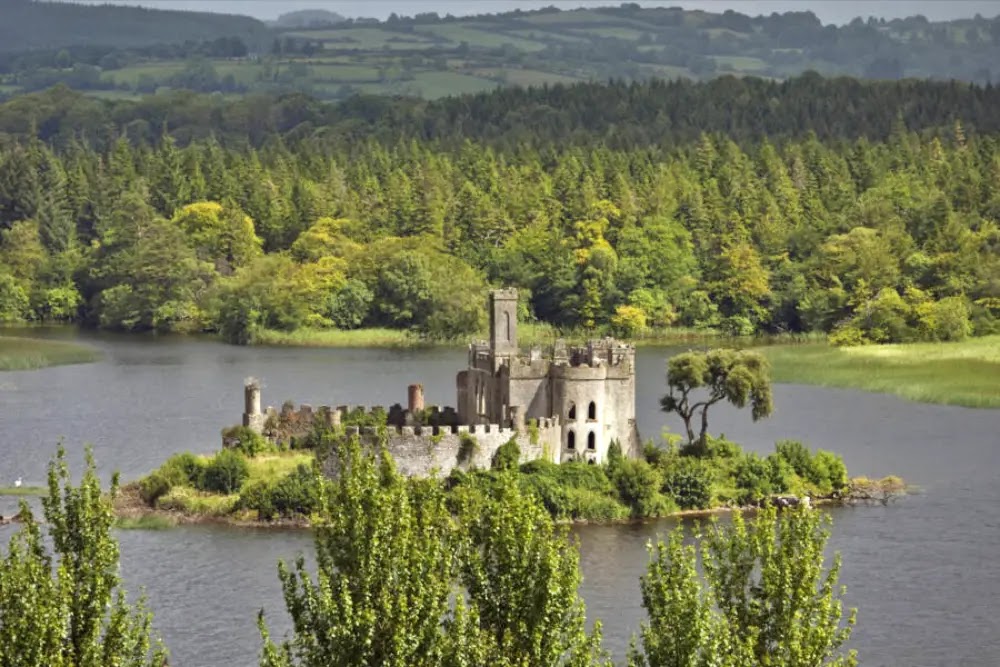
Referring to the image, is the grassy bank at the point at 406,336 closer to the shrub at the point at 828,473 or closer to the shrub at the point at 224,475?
the shrub at the point at 828,473

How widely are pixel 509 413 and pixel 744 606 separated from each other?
3108cm

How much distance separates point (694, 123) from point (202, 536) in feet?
451

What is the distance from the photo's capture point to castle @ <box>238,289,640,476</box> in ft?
225

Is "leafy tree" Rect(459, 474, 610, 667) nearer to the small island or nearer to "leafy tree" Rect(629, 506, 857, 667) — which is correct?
"leafy tree" Rect(629, 506, 857, 667)

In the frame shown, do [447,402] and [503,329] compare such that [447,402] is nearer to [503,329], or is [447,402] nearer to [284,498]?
[503,329]

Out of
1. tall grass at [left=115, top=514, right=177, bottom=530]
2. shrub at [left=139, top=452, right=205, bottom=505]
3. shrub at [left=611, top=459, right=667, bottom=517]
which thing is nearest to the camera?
tall grass at [left=115, top=514, right=177, bottom=530]

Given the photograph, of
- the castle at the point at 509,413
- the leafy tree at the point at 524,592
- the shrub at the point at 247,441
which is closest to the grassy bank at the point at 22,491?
the shrub at the point at 247,441

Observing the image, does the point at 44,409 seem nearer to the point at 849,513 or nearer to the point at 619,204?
the point at 849,513

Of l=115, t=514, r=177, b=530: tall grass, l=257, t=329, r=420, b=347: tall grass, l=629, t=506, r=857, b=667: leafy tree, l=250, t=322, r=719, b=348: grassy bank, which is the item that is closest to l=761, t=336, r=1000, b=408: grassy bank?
l=250, t=322, r=719, b=348: grassy bank

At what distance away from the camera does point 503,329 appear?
240 feet

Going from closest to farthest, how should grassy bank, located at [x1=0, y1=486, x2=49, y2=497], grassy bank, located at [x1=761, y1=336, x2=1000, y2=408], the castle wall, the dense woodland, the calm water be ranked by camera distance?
the calm water
the castle wall
grassy bank, located at [x1=0, y1=486, x2=49, y2=497]
grassy bank, located at [x1=761, y1=336, x2=1000, y2=408]
the dense woodland

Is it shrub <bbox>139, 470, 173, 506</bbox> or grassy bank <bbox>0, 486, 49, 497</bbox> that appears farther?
grassy bank <bbox>0, 486, 49, 497</bbox>

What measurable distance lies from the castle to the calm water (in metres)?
4.57

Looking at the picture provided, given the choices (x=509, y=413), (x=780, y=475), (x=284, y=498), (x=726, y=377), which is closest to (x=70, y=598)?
(x=284, y=498)
